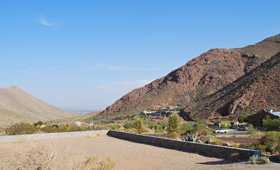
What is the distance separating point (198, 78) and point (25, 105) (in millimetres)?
66341

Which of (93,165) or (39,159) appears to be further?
(93,165)

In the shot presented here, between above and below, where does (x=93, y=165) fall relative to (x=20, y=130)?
below

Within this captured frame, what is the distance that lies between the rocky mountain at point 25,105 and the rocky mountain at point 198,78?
25467 mm

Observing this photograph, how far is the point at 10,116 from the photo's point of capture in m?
60.7

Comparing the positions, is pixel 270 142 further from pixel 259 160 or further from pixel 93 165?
pixel 93 165

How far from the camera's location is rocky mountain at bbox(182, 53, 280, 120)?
53.4 m

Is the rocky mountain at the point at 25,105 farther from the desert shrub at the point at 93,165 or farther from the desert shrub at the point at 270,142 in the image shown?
the desert shrub at the point at 93,165

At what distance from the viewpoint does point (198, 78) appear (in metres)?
100

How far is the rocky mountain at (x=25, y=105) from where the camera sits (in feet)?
318

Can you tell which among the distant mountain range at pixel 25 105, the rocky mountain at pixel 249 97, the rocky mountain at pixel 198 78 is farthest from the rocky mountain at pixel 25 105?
the rocky mountain at pixel 249 97

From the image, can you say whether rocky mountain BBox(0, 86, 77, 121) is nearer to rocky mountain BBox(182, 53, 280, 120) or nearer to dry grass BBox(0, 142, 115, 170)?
rocky mountain BBox(182, 53, 280, 120)

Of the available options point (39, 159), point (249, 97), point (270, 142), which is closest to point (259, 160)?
point (270, 142)

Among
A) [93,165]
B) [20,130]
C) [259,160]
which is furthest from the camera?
[20,130]

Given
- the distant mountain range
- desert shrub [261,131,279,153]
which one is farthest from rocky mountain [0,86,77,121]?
desert shrub [261,131,279,153]
